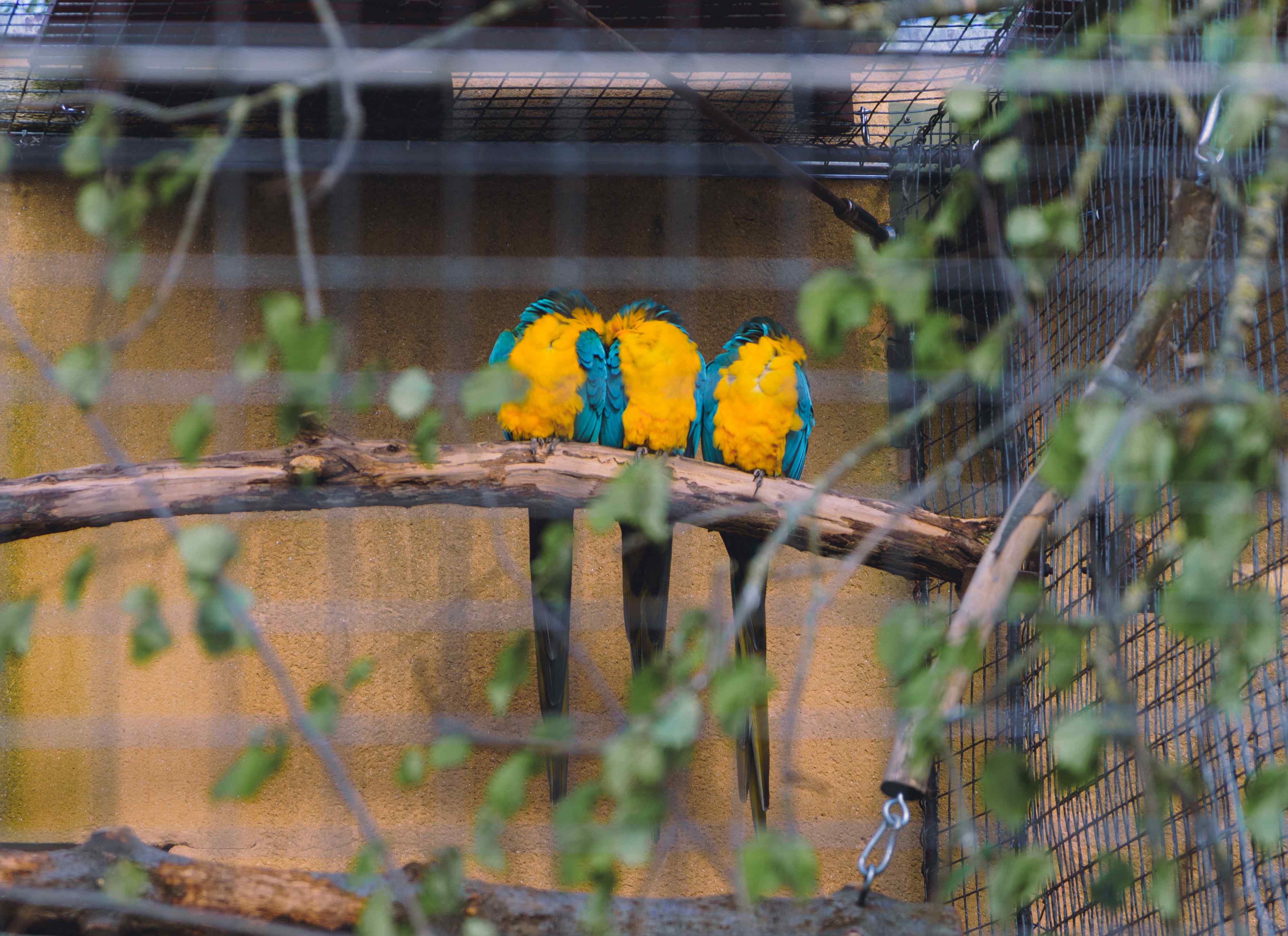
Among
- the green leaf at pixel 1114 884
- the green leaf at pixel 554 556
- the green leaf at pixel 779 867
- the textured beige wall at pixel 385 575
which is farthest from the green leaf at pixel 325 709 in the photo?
the textured beige wall at pixel 385 575

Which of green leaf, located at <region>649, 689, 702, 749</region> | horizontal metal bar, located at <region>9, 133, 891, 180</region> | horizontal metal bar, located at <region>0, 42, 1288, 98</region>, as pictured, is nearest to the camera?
green leaf, located at <region>649, 689, 702, 749</region>

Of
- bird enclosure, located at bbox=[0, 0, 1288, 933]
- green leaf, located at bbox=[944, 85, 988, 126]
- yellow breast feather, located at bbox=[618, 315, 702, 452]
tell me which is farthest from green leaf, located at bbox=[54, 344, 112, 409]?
yellow breast feather, located at bbox=[618, 315, 702, 452]

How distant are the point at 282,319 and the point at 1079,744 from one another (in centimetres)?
45

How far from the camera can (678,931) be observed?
1.00 m

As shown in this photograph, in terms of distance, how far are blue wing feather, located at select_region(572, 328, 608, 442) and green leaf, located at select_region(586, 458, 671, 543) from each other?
1040 mm

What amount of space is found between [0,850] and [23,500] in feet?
1.34

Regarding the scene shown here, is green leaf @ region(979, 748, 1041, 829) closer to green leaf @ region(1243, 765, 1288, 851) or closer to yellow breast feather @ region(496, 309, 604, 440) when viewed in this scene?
green leaf @ region(1243, 765, 1288, 851)

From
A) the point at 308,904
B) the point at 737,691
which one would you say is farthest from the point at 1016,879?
the point at 308,904

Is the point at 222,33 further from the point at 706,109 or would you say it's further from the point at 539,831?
the point at 539,831

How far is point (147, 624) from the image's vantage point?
1.67 ft

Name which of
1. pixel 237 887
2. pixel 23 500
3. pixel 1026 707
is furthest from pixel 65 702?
pixel 1026 707

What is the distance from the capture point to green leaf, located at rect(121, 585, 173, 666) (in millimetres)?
507

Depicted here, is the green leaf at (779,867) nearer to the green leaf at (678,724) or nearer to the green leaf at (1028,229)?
the green leaf at (678,724)

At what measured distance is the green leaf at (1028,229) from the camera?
0.53 meters
